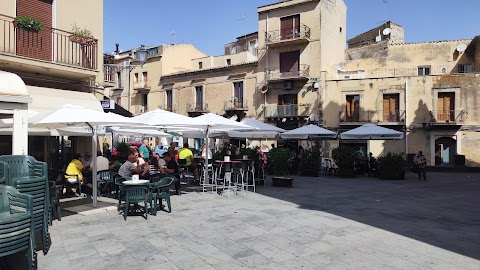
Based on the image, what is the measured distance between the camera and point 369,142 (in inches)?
1013

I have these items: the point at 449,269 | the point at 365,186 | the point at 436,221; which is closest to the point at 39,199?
the point at 449,269

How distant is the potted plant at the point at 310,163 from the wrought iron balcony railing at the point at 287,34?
13422 millimetres

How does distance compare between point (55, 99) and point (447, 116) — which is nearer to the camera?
point (55, 99)

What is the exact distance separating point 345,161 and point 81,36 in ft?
37.9

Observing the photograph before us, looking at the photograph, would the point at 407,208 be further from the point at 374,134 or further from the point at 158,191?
the point at 374,134

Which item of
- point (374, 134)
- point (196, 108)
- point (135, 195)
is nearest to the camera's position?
point (135, 195)

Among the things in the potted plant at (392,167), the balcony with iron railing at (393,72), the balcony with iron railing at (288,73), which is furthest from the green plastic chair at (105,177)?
the balcony with iron railing at (393,72)

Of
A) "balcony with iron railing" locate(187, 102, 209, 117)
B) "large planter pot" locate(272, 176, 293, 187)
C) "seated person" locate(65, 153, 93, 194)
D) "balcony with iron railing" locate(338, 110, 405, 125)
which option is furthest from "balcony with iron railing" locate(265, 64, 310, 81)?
"seated person" locate(65, 153, 93, 194)

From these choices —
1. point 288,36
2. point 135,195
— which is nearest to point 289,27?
point 288,36

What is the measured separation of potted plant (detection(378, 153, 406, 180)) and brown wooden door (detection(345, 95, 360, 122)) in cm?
1183

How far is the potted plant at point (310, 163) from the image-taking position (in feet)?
53.8

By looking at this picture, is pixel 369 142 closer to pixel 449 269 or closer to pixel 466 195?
pixel 466 195

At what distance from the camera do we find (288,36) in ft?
94.0

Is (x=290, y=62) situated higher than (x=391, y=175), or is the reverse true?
(x=290, y=62)
